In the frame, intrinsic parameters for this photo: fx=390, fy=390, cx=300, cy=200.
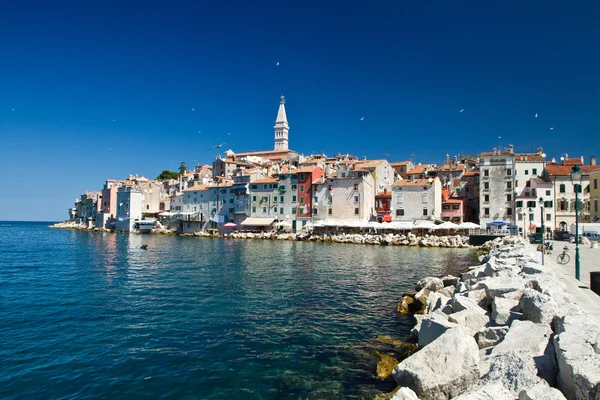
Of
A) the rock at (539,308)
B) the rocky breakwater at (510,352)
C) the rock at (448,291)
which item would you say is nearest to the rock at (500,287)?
the rocky breakwater at (510,352)

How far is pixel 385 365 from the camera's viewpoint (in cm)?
1027

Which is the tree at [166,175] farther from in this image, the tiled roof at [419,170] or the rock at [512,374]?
the rock at [512,374]

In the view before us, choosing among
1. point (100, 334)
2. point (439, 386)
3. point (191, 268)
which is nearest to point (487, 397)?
point (439, 386)

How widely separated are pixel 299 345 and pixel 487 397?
717 centimetres

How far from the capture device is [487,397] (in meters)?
5.70

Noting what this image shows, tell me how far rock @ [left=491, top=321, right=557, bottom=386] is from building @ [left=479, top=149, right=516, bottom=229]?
52634mm

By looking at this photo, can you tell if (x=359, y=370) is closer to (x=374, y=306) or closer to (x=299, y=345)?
(x=299, y=345)

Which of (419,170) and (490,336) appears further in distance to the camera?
(419,170)

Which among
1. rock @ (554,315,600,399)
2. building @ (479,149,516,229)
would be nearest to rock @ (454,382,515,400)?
rock @ (554,315,600,399)

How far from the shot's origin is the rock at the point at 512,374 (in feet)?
20.3

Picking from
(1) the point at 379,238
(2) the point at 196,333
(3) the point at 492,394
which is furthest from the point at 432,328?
(1) the point at 379,238

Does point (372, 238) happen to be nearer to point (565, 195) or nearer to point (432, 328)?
point (565, 195)

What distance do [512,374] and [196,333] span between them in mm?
9867

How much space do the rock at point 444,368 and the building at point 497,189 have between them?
2120 inches
